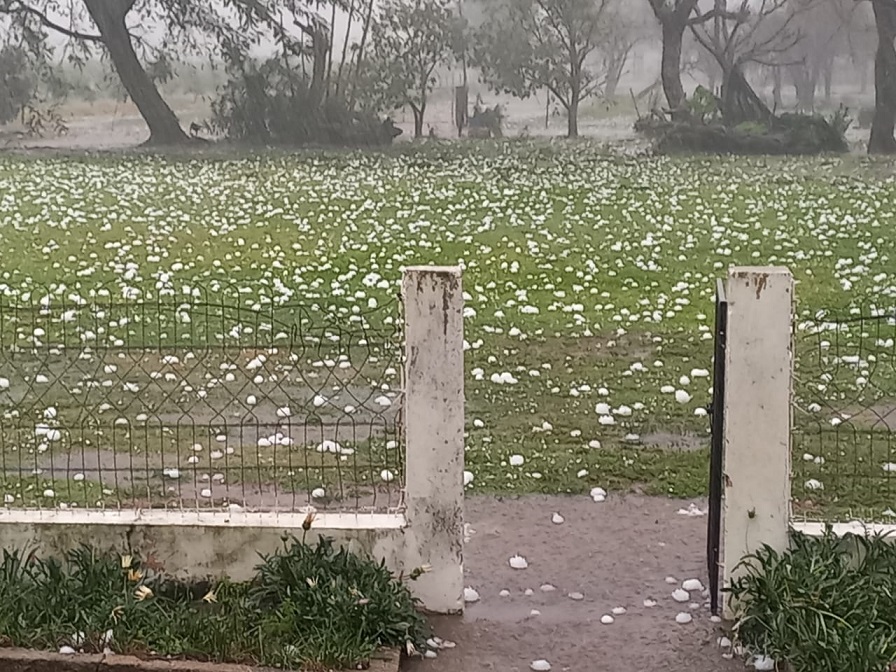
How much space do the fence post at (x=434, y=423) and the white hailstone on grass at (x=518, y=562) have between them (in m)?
0.50

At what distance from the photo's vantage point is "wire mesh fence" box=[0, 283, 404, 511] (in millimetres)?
5094

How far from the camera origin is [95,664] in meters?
3.46

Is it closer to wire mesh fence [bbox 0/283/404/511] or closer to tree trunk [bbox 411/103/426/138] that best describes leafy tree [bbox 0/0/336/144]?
tree trunk [bbox 411/103/426/138]

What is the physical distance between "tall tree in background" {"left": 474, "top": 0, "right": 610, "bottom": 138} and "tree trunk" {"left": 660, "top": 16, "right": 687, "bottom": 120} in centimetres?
60

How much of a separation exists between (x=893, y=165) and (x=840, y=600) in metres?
9.11

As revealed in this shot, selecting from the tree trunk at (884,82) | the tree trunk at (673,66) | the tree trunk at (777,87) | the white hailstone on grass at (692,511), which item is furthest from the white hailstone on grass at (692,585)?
the tree trunk at (884,82)

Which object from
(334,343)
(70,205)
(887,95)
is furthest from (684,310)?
(70,205)

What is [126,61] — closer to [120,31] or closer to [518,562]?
[120,31]

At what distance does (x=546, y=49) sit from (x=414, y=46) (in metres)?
1.28

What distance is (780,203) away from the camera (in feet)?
37.8

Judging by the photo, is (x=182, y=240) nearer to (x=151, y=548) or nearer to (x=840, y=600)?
(x=151, y=548)

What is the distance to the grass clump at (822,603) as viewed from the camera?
3334 millimetres

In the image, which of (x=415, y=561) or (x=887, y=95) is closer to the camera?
(x=415, y=561)

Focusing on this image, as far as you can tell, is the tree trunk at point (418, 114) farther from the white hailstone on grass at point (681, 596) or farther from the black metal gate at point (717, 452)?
the white hailstone on grass at point (681, 596)
